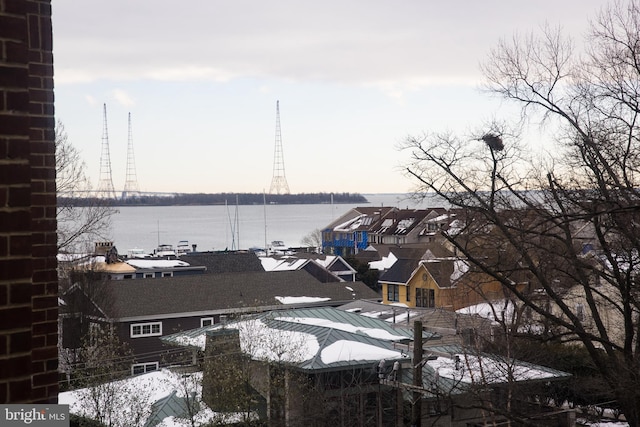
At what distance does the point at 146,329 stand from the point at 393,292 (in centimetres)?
1932

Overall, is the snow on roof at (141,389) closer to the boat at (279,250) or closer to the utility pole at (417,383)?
the utility pole at (417,383)

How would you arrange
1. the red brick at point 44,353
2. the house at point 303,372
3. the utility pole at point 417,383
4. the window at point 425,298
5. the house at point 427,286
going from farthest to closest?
1. the window at point 425,298
2. the house at point 427,286
3. the house at point 303,372
4. the utility pole at point 417,383
5. the red brick at point 44,353

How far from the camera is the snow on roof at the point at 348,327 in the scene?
2253cm

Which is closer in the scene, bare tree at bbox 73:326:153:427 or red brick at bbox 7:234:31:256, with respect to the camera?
red brick at bbox 7:234:31:256

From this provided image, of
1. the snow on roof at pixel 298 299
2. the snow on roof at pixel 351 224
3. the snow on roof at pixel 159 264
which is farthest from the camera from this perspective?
the snow on roof at pixel 351 224

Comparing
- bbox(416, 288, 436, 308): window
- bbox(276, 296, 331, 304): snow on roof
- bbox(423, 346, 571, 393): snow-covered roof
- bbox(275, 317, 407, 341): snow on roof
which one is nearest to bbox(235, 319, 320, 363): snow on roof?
bbox(275, 317, 407, 341): snow on roof

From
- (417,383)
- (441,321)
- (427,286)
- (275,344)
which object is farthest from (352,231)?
(417,383)

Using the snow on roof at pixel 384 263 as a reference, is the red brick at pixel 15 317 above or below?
above

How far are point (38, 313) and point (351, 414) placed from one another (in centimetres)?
A: 1509

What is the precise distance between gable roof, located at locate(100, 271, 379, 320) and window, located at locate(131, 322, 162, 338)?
1.43ft

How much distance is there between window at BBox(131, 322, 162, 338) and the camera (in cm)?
3375

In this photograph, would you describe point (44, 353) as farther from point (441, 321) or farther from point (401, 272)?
point (401, 272)

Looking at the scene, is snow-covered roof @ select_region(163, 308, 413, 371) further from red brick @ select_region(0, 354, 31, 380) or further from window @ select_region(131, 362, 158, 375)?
red brick @ select_region(0, 354, 31, 380)

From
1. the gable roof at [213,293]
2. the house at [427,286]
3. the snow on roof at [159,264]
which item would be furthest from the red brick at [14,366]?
the snow on roof at [159,264]
